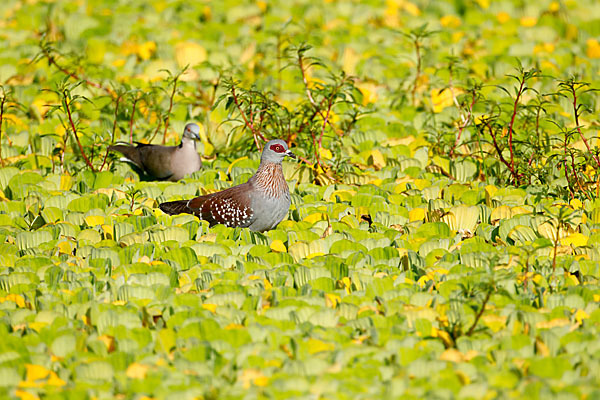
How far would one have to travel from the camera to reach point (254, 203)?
732 centimetres

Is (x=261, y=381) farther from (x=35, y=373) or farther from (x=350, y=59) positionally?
(x=350, y=59)

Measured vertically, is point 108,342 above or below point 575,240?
below

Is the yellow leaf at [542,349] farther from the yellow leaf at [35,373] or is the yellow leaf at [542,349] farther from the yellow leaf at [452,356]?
the yellow leaf at [35,373]

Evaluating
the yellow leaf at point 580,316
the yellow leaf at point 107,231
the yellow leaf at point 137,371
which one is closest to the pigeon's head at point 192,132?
the yellow leaf at point 107,231

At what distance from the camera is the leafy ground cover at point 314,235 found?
5.01 metres

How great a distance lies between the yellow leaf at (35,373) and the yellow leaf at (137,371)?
0.48 m

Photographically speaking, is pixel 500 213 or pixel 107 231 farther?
pixel 500 213

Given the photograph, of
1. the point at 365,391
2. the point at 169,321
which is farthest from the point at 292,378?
the point at 169,321

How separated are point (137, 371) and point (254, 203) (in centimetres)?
263

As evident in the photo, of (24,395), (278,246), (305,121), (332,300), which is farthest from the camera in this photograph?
(305,121)

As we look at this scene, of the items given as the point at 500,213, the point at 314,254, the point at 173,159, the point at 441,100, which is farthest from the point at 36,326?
the point at 441,100

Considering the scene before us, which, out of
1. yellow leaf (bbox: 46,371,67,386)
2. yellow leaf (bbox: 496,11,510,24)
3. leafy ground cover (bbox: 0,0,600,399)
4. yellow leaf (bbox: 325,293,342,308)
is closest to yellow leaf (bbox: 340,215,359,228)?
leafy ground cover (bbox: 0,0,600,399)

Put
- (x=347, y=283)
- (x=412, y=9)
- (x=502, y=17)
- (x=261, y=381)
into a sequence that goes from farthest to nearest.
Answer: (x=412, y=9), (x=502, y=17), (x=347, y=283), (x=261, y=381)

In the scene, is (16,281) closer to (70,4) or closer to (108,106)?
(108,106)
